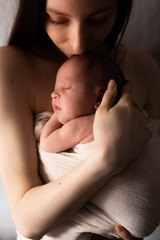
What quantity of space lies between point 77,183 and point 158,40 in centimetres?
79

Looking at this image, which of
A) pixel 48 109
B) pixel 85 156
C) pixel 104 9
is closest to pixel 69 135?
pixel 85 156

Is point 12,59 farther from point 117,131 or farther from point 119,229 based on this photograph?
point 119,229

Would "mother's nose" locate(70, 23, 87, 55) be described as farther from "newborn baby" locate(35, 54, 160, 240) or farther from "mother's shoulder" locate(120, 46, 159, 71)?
"mother's shoulder" locate(120, 46, 159, 71)

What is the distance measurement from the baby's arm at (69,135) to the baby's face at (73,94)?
22mm

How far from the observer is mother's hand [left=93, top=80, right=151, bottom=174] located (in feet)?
2.57

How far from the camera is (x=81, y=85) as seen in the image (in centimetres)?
87

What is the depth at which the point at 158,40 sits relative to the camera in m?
1.34

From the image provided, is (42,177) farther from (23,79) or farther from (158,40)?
(158,40)

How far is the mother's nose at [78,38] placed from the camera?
33.8 inches

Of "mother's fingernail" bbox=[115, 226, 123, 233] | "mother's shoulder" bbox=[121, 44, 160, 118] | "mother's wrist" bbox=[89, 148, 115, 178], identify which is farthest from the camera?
"mother's shoulder" bbox=[121, 44, 160, 118]

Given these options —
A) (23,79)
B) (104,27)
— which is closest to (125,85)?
(104,27)

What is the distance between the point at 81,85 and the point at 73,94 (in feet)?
0.10

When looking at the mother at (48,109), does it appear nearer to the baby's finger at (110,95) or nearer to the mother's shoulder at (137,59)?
the baby's finger at (110,95)

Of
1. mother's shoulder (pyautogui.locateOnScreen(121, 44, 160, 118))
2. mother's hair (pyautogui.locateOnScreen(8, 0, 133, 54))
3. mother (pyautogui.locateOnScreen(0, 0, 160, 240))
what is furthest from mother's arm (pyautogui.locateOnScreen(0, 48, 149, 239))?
mother's shoulder (pyautogui.locateOnScreen(121, 44, 160, 118))
